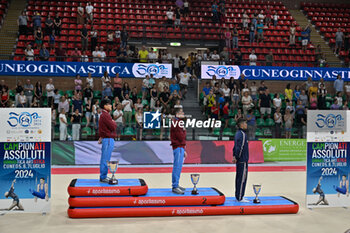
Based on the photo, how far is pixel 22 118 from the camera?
8.76 m

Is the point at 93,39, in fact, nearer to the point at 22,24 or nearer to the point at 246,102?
the point at 22,24

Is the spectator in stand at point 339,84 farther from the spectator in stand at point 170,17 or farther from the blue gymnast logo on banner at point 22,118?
the blue gymnast logo on banner at point 22,118

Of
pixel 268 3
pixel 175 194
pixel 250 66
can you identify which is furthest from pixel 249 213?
pixel 268 3

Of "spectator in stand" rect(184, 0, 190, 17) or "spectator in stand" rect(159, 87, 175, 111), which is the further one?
"spectator in stand" rect(184, 0, 190, 17)

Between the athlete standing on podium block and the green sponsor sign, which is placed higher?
the athlete standing on podium block

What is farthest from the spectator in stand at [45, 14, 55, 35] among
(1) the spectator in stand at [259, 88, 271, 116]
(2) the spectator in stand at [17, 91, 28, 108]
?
(1) the spectator in stand at [259, 88, 271, 116]

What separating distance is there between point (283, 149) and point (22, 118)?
1193 centimetres

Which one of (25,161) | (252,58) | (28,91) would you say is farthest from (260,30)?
(25,161)

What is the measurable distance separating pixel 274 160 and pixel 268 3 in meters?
17.2

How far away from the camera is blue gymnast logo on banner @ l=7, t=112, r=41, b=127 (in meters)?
8.71

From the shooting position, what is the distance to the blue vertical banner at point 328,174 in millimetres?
9367

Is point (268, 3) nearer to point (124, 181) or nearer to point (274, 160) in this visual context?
point (274, 160)

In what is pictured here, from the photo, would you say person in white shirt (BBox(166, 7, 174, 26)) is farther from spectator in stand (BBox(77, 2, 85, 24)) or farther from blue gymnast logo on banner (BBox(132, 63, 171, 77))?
blue gymnast logo on banner (BBox(132, 63, 171, 77))

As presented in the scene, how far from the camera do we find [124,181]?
9.55 m
